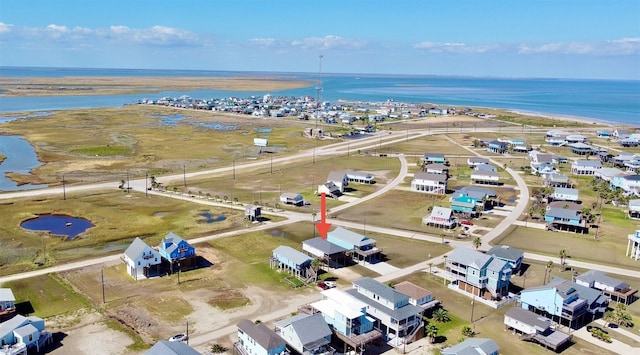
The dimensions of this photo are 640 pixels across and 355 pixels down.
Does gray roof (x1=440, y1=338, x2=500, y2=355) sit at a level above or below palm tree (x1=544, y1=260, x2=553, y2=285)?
above

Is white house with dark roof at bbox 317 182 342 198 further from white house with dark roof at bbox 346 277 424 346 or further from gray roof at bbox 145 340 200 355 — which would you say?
gray roof at bbox 145 340 200 355

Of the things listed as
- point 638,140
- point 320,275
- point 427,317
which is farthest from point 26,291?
point 638,140

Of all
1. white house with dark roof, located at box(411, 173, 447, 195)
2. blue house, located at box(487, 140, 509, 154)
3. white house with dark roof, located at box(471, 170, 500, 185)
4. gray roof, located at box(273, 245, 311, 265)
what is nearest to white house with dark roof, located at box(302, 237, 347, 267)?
gray roof, located at box(273, 245, 311, 265)

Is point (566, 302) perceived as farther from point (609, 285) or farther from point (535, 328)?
point (609, 285)

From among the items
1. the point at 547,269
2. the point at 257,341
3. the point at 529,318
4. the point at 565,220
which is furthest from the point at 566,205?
the point at 257,341

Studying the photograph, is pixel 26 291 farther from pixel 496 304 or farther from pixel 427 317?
pixel 496 304
